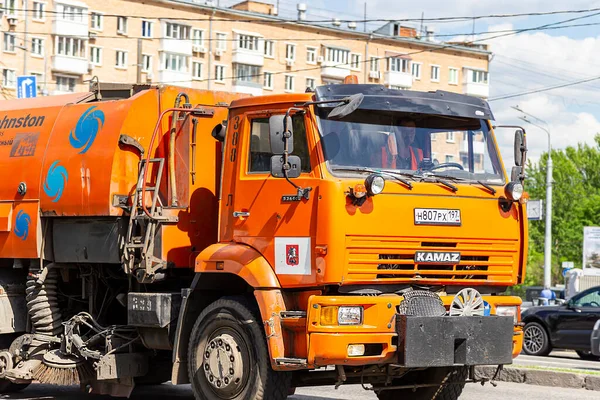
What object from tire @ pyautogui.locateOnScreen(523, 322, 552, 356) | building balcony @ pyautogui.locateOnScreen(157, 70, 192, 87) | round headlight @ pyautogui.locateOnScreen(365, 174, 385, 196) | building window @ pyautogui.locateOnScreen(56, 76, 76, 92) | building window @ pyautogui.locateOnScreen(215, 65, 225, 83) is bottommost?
tire @ pyautogui.locateOnScreen(523, 322, 552, 356)

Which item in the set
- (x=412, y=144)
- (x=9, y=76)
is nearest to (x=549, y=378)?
(x=412, y=144)

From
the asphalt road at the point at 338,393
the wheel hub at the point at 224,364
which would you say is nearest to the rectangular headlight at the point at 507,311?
the wheel hub at the point at 224,364

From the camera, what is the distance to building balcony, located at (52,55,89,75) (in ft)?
224

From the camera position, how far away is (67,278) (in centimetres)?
1183

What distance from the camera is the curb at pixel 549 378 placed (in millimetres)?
13625

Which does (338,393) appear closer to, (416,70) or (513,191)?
(513,191)

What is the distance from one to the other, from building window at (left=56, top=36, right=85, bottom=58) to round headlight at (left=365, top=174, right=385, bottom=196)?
62.8 metres

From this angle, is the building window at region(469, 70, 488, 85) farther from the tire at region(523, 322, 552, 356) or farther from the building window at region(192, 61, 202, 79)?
the tire at region(523, 322, 552, 356)

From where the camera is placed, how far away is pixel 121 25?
73188 millimetres

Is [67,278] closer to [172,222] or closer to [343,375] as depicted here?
[172,222]

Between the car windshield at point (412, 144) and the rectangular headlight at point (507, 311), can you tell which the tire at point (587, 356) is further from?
the car windshield at point (412, 144)

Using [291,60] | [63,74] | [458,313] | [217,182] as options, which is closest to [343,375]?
[458,313]

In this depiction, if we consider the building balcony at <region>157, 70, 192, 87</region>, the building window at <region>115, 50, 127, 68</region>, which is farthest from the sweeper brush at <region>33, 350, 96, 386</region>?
the building window at <region>115, 50, 127, 68</region>

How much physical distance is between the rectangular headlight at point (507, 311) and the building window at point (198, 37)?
221ft
